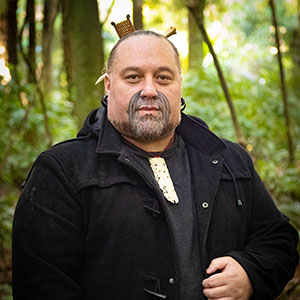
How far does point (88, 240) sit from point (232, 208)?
0.79m

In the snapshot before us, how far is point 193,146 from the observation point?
7.20 ft

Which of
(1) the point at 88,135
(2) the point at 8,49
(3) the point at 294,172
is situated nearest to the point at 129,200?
(1) the point at 88,135

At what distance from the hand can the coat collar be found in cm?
61

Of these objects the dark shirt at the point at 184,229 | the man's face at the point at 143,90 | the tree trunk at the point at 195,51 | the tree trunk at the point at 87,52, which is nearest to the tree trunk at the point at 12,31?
the tree trunk at the point at 87,52

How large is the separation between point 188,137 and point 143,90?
0.50 metres

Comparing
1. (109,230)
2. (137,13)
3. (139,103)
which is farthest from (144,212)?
(137,13)

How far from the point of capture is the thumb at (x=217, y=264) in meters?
1.78

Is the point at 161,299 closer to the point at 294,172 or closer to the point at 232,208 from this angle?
the point at 232,208

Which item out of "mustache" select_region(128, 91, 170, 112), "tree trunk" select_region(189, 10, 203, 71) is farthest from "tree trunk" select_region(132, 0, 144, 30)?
"tree trunk" select_region(189, 10, 203, 71)

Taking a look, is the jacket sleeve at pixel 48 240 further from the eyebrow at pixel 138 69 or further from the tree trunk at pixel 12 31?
the tree trunk at pixel 12 31

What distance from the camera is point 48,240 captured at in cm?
163

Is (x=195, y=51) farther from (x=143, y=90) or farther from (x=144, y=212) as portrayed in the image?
(x=144, y=212)

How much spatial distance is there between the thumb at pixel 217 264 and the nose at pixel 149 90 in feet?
2.90

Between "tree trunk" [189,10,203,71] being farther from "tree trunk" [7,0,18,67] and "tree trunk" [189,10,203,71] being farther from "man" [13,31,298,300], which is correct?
"man" [13,31,298,300]
